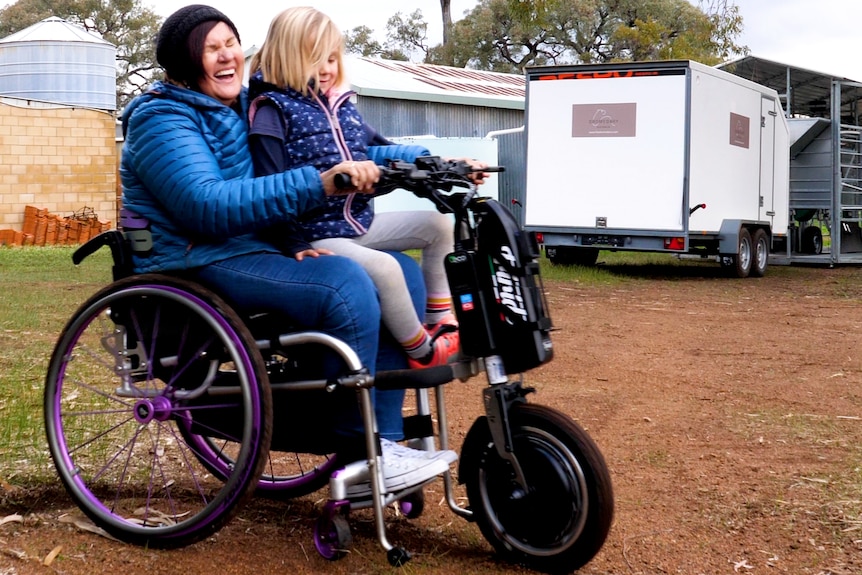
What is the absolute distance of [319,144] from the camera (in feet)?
11.2

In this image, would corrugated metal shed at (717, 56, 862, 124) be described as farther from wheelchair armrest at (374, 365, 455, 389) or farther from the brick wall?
wheelchair armrest at (374, 365, 455, 389)

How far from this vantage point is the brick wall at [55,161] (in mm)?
23547

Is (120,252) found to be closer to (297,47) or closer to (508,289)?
(297,47)

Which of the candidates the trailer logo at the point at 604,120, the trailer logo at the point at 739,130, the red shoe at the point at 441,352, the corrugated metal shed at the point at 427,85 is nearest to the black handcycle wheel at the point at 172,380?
the red shoe at the point at 441,352

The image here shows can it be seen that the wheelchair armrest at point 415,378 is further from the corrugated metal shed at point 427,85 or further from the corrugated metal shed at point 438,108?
the corrugated metal shed at point 427,85

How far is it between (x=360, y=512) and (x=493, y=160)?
1808cm

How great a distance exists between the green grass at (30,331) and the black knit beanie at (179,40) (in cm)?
165

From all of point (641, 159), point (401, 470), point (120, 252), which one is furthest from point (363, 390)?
point (641, 159)

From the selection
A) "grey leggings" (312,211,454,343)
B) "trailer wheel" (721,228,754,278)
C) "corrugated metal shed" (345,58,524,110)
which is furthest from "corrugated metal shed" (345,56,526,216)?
"grey leggings" (312,211,454,343)

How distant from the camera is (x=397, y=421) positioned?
3.44 meters

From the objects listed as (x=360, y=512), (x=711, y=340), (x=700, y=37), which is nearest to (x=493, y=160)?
(x=700, y=37)

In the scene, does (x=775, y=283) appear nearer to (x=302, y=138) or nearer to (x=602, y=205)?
(x=602, y=205)

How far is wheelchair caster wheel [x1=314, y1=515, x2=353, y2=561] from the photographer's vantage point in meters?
3.19

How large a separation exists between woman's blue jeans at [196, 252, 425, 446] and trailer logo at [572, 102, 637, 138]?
11.7 metres
